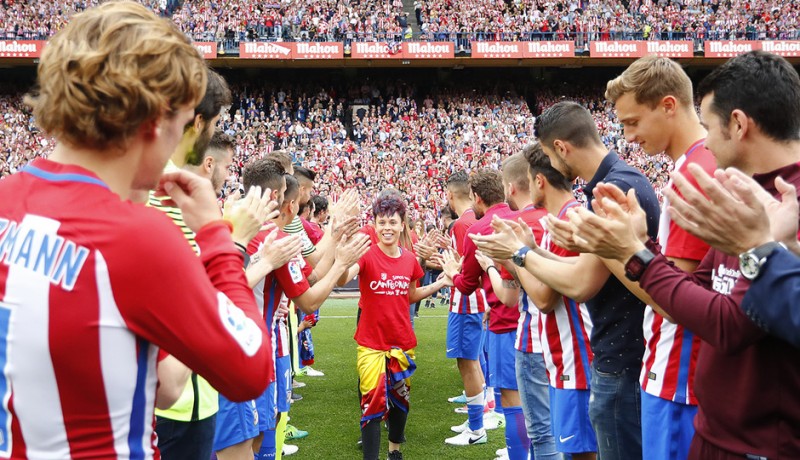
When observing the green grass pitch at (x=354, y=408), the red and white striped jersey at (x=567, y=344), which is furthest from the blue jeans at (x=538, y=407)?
the green grass pitch at (x=354, y=408)

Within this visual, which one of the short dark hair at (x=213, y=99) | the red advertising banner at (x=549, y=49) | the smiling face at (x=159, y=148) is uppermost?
the red advertising banner at (x=549, y=49)

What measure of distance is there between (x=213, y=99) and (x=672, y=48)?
33.5m

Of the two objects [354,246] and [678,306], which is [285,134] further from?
[678,306]

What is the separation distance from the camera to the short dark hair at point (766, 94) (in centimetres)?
210

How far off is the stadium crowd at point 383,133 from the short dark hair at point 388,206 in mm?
16614

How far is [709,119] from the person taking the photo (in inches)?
89.4

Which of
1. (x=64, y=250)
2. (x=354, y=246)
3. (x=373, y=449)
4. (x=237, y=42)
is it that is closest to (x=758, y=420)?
(x=64, y=250)

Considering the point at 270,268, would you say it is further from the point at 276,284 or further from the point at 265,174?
the point at 265,174

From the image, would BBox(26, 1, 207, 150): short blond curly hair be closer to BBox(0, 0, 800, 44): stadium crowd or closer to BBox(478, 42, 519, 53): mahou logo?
BBox(0, 0, 800, 44): stadium crowd

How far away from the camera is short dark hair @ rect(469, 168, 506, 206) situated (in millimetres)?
6164

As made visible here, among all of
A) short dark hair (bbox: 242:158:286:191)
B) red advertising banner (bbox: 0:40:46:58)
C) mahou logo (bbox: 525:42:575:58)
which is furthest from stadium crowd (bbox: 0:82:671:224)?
short dark hair (bbox: 242:158:286:191)

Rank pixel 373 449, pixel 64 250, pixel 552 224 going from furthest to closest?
pixel 373 449 < pixel 552 224 < pixel 64 250

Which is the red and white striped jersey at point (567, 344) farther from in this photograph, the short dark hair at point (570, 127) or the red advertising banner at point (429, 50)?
the red advertising banner at point (429, 50)

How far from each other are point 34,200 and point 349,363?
9.84m
